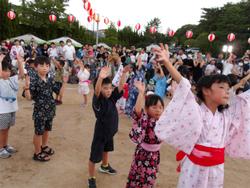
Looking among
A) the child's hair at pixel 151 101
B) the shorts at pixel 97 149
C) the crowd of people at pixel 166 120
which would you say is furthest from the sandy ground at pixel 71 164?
the child's hair at pixel 151 101

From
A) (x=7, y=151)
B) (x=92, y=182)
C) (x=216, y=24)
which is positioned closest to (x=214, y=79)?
(x=92, y=182)

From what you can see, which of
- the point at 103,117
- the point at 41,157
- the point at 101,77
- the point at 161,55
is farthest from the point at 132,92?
the point at 161,55

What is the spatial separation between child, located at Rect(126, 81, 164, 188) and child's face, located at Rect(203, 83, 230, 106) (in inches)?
29.6

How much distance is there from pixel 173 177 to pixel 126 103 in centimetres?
336

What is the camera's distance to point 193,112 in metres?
2.04

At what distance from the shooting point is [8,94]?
13.0 ft

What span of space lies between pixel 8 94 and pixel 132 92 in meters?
3.31

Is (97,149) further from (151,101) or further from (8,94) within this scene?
(8,94)

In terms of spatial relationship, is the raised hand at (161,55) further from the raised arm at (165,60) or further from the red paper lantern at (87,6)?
the red paper lantern at (87,6)

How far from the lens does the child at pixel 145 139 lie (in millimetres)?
2764

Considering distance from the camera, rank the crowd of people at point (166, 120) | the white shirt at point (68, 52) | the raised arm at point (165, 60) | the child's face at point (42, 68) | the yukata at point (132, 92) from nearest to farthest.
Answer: the raised arm at point (165, 60) < the crowd of people at point (166, 120) < the child's face at point (42, 68) < the yukata at point (132, 92) < the white shirt at point (68, 52)

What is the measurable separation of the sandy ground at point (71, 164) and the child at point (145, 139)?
75 centimetres

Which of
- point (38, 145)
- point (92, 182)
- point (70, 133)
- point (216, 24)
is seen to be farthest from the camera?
point (216, 24)

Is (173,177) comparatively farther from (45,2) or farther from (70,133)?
(45,2)
